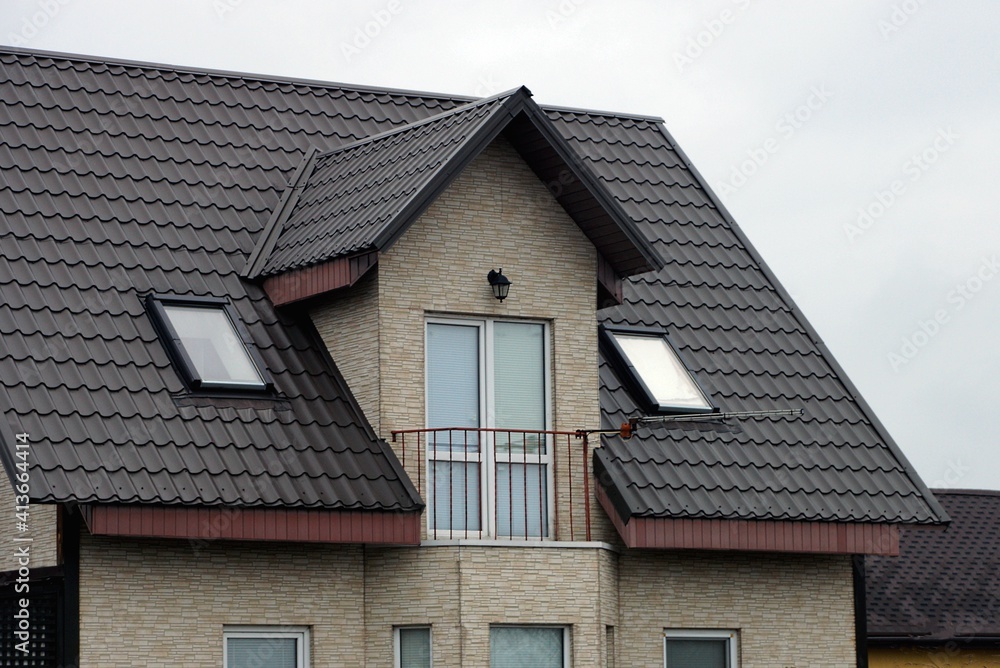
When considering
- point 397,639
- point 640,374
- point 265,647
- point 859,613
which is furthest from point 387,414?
point 859,613

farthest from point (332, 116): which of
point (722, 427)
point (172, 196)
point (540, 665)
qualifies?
point (540, 665)

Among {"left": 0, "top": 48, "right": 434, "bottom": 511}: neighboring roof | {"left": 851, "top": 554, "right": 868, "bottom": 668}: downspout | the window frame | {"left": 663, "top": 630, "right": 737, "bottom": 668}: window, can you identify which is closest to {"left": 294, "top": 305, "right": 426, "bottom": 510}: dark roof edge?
{"left": 0, "top": 48, "right": 434, "bottom": 511}: neighboring roof

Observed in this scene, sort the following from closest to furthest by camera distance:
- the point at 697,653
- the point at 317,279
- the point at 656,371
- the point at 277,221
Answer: the point at 317,279 < the point at 697,653 < the point at 277,221 < the point at 656,371

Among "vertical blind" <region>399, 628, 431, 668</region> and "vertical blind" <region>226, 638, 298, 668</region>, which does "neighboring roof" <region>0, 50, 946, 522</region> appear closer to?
"vertical blind" <region>399, 628, 431, 668</region>

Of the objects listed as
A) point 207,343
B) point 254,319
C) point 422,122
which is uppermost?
point 422,122

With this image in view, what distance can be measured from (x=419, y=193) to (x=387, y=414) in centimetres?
203

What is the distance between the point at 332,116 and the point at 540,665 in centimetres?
735

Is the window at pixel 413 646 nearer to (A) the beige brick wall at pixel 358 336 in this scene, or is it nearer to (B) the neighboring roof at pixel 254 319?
(B) the neighboring roof at pixel 254 319

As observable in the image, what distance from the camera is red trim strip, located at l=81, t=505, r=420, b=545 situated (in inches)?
532

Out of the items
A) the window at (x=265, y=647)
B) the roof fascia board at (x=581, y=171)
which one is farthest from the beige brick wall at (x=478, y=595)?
the roof fascia board at (x=581, y=171)

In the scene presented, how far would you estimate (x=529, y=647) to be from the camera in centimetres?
1529

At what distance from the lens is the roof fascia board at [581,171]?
16.2 m

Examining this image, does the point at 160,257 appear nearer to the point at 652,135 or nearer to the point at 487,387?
the point at 487,387

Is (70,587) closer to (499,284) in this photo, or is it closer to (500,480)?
(500,480)
